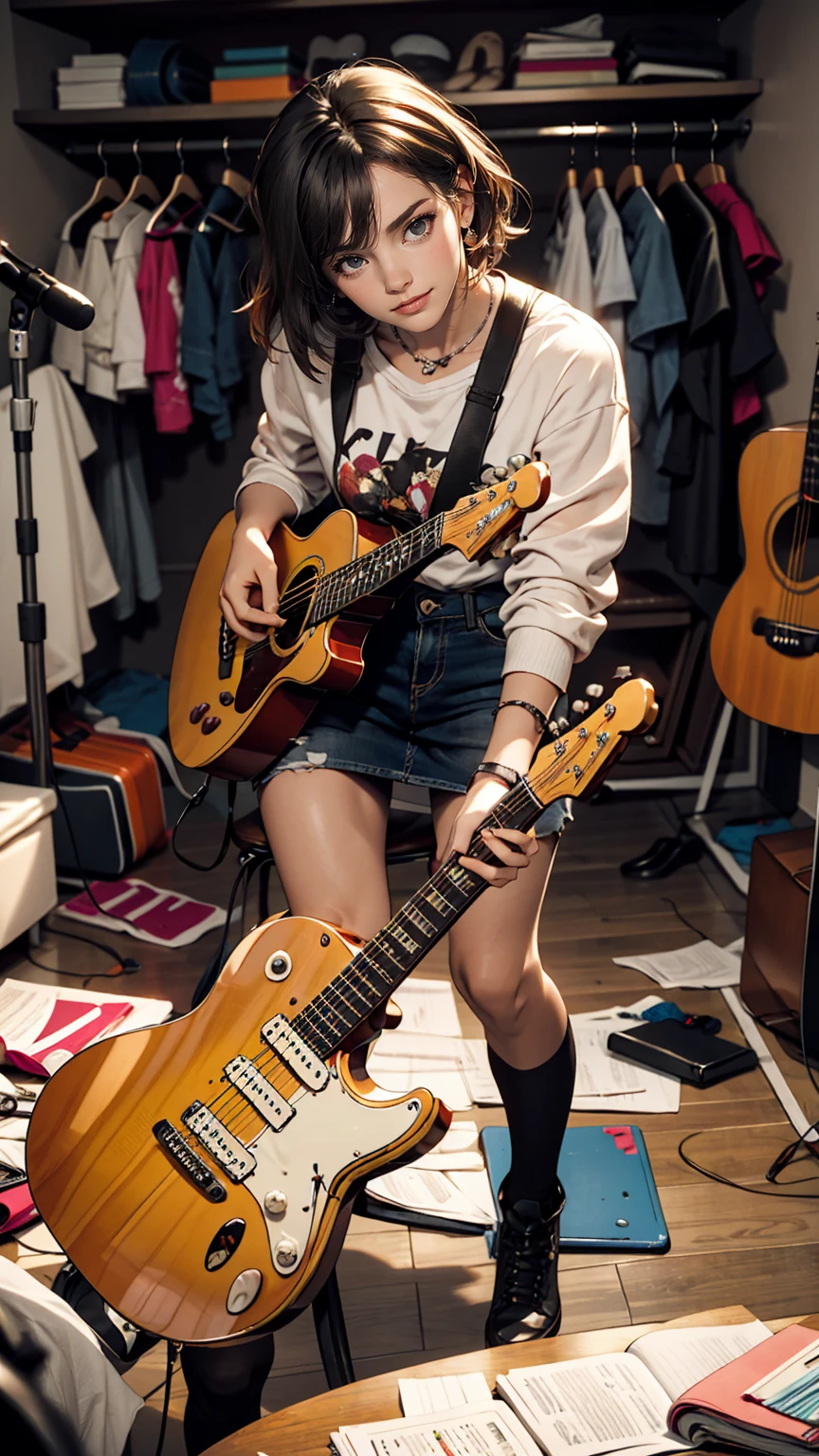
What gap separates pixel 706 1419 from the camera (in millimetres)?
938

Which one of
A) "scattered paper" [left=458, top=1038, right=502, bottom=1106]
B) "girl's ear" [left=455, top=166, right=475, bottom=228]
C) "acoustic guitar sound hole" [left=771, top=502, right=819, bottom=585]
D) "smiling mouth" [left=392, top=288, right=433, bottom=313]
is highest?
"girl's ear" [left=455, top=166, right=475, bottom=228]

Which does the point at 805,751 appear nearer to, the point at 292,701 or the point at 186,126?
the point at 292,701

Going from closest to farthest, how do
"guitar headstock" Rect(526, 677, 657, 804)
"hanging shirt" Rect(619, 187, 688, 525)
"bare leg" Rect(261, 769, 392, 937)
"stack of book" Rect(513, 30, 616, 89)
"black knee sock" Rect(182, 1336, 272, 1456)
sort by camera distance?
1. "guitar headstock" Rect(526, 677, 657, 804)
2. "black knee sock" Rect(182, 1336, 272, 1456)
3. "bare leg" Rect(261, 769, 392, 937)
4. "hanging shirt" Rect(619, 187, 688, 525)
5. "stack of book" Rect(513, 30, 616, 89)

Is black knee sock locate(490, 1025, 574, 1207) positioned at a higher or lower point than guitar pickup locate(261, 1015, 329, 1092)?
lower

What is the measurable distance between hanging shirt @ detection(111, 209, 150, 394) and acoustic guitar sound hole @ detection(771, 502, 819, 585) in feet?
5.67

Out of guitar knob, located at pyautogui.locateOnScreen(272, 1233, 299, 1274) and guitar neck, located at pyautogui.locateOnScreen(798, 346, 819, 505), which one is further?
guitar neck, located at pyautogui.locateOnScreen(798, 346, 819, 505)

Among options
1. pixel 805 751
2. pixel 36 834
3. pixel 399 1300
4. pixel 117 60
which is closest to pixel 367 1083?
pixel 399 1300

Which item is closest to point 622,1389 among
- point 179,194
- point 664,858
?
point 664,858

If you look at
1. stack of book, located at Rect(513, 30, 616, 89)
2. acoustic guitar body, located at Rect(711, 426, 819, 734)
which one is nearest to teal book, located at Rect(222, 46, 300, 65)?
stack of book, located at Rect(513, 30, 616, 89)

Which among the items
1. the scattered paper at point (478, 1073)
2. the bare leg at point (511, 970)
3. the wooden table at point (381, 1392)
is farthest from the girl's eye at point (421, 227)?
the scattered paper at point (478, 1073)

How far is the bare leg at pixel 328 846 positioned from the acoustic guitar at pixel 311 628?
0.23 ft

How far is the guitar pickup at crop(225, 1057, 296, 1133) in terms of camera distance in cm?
120

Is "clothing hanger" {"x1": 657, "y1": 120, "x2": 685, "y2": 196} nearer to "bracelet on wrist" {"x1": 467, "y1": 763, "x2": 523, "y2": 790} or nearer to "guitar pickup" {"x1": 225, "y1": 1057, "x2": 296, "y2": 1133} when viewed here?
"bracelet on wrist" {"x1": 467, "y1": 763, "x2": 523, "y2": 790}

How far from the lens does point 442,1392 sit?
1.00 meters
